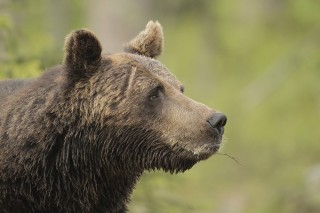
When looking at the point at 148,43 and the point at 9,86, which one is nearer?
the point at 9,86

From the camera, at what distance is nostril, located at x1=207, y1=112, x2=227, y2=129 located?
22.2 feet

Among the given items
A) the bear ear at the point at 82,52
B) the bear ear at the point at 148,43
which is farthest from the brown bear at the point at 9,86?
the bear ear at the point at 148,43

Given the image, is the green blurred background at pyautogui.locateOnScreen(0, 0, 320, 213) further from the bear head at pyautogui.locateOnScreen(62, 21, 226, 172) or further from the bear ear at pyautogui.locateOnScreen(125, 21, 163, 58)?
the bear head at pyautogui.locateOnScreen(62, 21, 226, 172)

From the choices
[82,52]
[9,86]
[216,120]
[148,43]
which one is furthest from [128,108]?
[9,86]

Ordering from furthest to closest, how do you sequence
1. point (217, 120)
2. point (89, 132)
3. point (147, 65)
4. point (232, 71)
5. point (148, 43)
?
point (232, 71) < point (148, 43) < point (147, 65) < point (89, 132) < point (217, 120)

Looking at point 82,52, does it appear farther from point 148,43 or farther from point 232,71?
point 232,71

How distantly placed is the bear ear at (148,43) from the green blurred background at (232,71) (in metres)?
1.58

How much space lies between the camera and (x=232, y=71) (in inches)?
1443

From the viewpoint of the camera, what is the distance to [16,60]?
952 cm

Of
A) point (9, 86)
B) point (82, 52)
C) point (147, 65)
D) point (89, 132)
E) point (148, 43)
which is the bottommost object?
point (89, 132)

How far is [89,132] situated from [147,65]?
0.70 metres

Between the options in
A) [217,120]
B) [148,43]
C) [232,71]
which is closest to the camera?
[217,120]

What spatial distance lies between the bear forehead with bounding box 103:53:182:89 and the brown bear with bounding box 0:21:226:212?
14 mm

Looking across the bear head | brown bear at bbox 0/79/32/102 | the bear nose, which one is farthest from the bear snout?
brown bear at bbox 0/79/32/102
